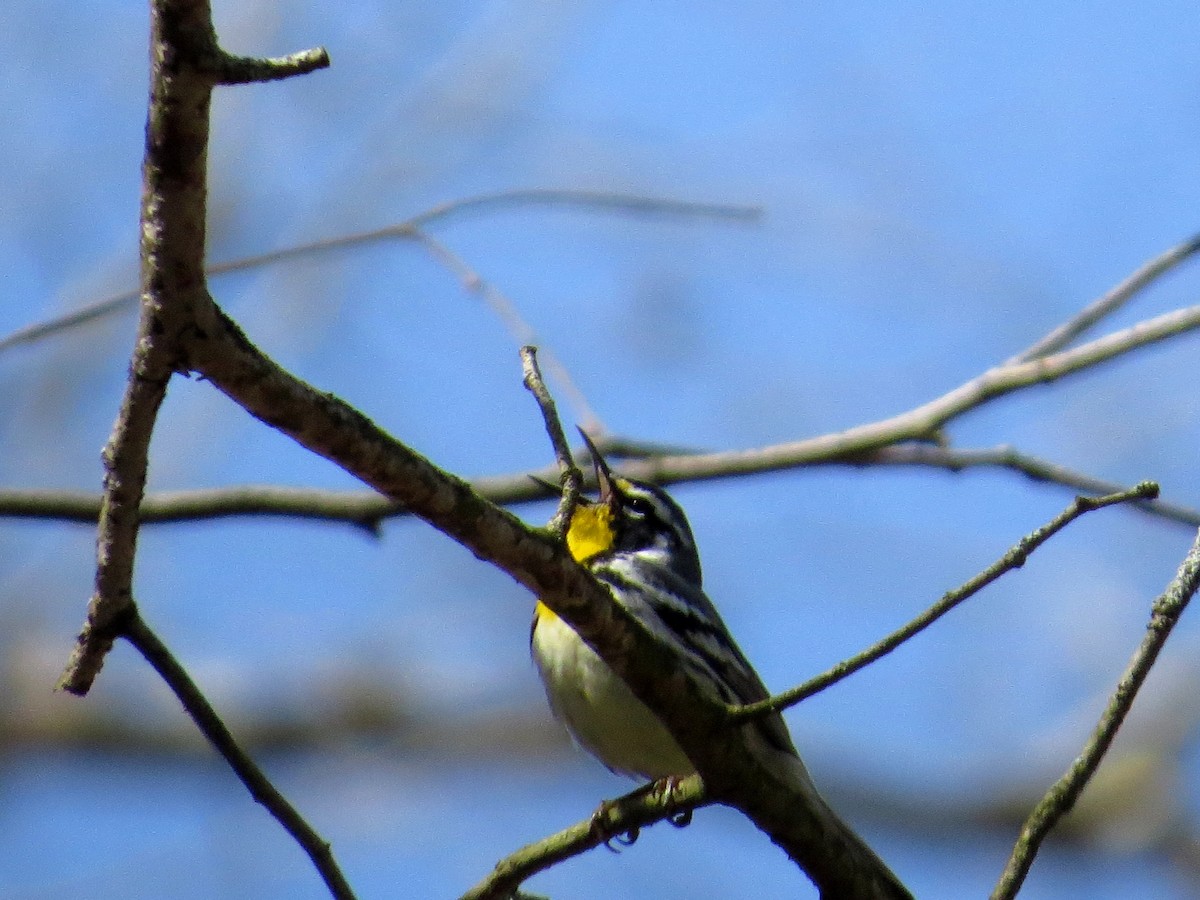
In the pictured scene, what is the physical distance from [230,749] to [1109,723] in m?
1.72

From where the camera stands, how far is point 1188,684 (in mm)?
11438

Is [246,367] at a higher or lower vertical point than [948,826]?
lower

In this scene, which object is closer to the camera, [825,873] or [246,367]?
[246,367]

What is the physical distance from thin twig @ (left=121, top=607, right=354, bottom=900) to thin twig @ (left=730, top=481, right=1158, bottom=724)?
101 cm

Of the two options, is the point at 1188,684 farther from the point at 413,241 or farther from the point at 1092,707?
the point at 413,241

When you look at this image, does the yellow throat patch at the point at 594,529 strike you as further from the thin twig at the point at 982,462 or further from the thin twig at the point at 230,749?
the thin twig at the point at 230,749

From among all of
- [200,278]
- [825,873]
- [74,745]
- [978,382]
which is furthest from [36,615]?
[200,278]

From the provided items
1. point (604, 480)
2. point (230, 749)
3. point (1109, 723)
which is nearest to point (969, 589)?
point (1109, 723)

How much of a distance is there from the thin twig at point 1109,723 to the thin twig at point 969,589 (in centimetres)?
26

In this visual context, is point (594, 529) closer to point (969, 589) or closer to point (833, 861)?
point (833, 861)

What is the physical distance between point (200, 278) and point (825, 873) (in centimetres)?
203

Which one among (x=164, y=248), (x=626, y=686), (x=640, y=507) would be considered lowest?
(x=164, y=248)

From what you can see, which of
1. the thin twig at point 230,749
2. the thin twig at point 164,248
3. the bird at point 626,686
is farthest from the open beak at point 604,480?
the thin twig at point 164,248

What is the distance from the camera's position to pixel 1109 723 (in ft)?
9.66
